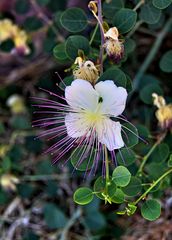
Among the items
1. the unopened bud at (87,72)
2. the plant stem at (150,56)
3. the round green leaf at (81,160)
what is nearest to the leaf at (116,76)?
the unopened bud at (87,72)

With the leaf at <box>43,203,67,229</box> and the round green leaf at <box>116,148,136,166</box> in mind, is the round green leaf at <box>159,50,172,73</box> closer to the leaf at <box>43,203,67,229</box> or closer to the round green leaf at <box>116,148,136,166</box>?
the round green leaf at <box>116,148,136,166</box>

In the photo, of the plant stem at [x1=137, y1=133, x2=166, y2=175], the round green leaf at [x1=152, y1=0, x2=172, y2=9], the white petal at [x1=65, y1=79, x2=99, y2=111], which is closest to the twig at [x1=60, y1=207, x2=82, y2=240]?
the plant stem at [x1=137, y1=133, x2=166, y2=175]

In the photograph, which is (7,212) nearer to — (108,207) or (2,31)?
(108,207)

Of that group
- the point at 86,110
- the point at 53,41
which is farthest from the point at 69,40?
the point at 53,41

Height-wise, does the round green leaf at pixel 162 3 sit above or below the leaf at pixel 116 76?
above

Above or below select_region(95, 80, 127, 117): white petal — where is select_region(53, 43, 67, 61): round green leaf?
above

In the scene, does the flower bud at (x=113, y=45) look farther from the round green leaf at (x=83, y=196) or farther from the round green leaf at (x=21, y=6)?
the round green leaf at (x=21, y=6)

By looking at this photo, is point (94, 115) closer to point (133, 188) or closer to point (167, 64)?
point (133, 188)
